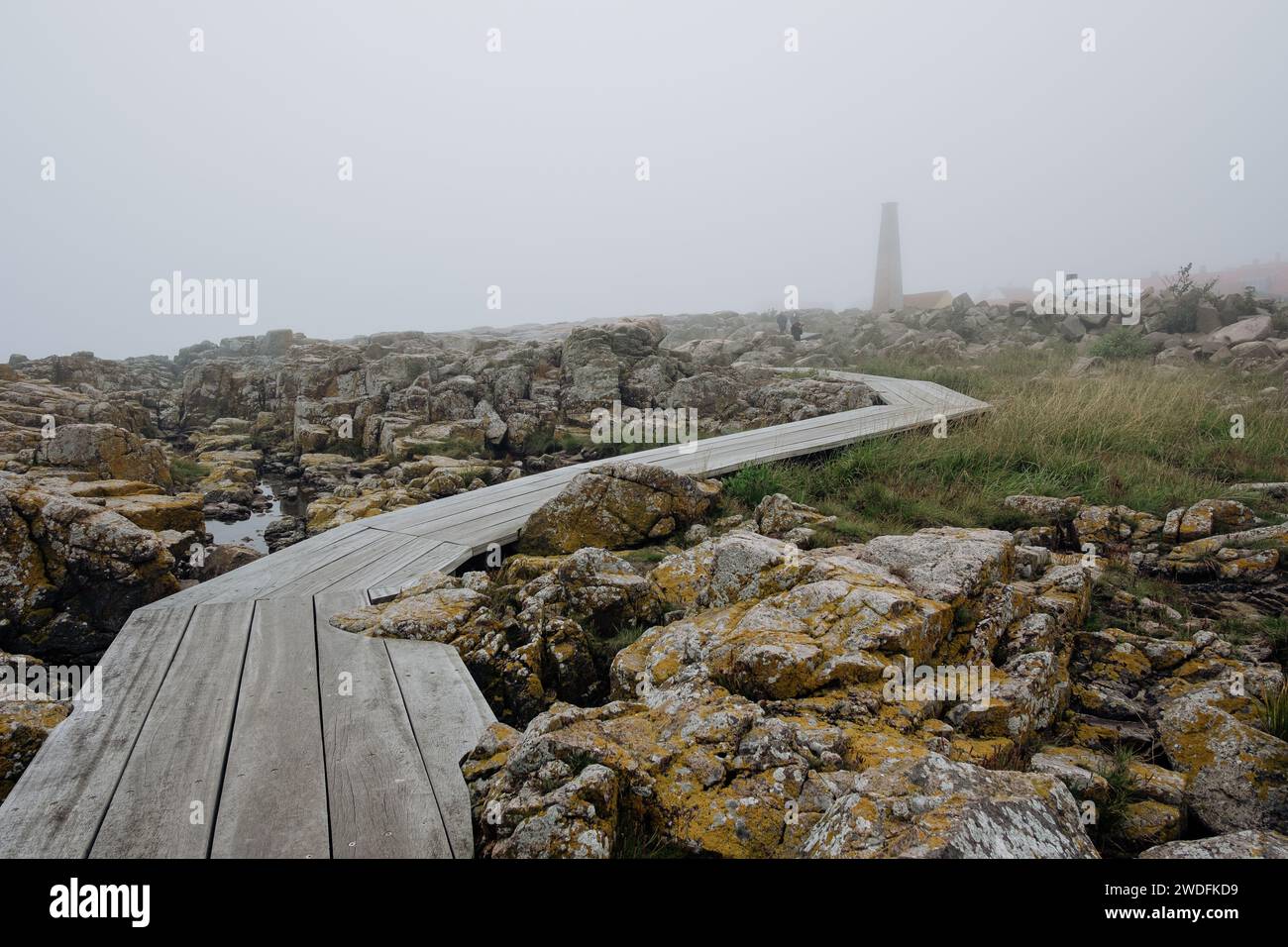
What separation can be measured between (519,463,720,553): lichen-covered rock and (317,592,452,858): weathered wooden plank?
2456 mm

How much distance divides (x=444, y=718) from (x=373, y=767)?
478 millimetres

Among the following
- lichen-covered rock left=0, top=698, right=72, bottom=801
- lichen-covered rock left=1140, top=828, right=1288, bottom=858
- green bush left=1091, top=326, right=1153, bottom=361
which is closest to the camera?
lichen-covered rock left=1140, top=828, right=1288, bottom=858

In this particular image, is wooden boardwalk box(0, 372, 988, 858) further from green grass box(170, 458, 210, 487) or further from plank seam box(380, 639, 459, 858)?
green grass box(170, 458, 210, 487)

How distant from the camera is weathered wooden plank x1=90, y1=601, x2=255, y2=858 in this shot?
7.59 feet

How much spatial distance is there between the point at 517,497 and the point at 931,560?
4.68m

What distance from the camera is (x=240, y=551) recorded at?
714 cm

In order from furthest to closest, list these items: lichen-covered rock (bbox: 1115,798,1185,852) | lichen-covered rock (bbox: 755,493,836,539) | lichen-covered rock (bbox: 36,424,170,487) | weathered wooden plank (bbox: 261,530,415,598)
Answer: lichen-covered rock (bbox: 36,424,170,487) → lichen-covered rock (bbox: 755,493,836,539) → weathered wooden plank (bbox: 261,530,415,598) → lichen-covered rock (bbox: 1115,798,1185,852)

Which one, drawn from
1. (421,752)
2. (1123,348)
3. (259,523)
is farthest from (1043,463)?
(1123,348)

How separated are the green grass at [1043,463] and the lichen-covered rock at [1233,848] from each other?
378 centimetres

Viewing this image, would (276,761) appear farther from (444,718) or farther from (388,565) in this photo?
(388,565)

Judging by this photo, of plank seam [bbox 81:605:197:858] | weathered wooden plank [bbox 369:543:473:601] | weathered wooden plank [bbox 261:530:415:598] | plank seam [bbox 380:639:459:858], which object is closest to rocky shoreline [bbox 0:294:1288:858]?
plank seam [bbox 380:639:459:858]

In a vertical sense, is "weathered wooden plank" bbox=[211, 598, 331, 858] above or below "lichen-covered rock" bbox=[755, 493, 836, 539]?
below
